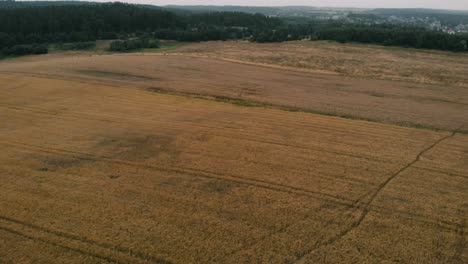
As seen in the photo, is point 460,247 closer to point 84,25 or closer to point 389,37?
point 389,37

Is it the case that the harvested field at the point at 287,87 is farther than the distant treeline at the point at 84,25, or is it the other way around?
the distant treeline at the point at 84,25

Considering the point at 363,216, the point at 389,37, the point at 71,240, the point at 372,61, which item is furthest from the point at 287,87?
the point at 389,37

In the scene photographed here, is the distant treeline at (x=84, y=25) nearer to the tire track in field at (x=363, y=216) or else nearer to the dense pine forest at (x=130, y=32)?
the dense pine forest at (x=130, y=32)

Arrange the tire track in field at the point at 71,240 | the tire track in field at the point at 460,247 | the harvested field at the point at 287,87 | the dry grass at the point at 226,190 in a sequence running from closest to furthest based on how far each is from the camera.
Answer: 1. the tire track in field at the point at 71,240
2. the tire track in field at the point at 460,247
3. the dry grass at the point at 226,190
4. the harvested field at the point at 287,87

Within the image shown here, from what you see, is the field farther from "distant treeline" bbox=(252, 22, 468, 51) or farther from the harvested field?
"distant treeline" bbox=(252, 22, 468, 51)

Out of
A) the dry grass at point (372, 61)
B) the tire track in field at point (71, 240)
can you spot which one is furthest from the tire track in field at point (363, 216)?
the dry grass at point (372, 61)

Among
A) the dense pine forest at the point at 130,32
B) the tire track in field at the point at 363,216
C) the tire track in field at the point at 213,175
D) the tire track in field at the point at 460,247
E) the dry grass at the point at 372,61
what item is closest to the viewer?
the tire track in field at the point at 460,247
